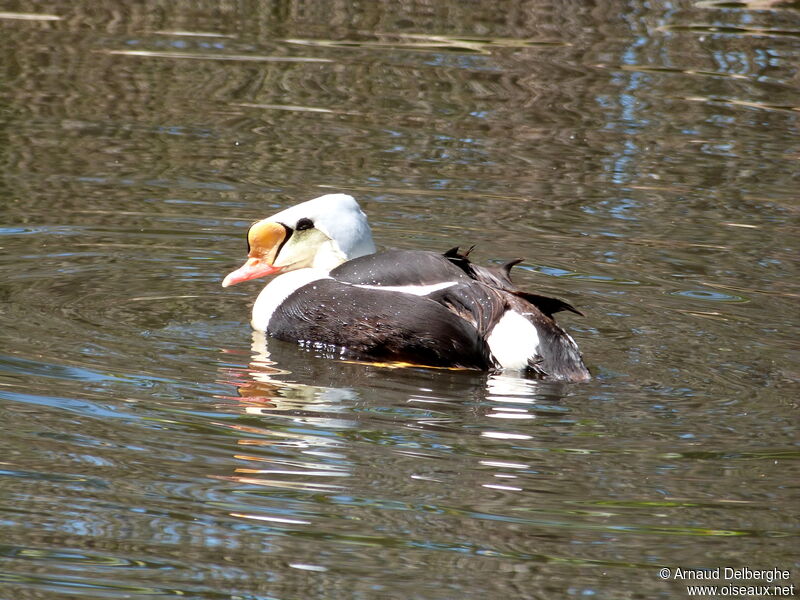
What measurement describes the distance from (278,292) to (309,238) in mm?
423

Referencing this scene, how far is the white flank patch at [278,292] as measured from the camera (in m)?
6.36

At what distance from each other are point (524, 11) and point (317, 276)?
7.16 meters

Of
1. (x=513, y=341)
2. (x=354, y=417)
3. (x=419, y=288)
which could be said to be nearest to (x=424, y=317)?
(x=419, y=288)

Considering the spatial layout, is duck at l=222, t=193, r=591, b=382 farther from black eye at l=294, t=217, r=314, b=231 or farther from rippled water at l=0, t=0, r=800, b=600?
black eye at l=294, t=217, r=314, b=231

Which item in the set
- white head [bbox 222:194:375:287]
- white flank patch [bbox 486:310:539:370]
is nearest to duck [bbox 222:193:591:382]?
white flank patch [bbox 486:310:539:370]

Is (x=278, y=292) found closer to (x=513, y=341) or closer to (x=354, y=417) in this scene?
(x=513, y=341)

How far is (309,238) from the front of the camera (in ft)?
22.1

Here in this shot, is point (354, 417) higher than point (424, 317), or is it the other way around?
point (424, 317)

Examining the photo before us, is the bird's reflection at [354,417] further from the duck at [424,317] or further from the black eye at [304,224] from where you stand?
the black eye at [304,224]

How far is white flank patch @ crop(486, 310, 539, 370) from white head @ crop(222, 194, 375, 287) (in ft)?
3.63

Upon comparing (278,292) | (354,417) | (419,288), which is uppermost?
(419,288)

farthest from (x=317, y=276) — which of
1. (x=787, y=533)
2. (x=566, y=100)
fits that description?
(x=566, y=100)

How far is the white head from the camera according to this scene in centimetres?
669

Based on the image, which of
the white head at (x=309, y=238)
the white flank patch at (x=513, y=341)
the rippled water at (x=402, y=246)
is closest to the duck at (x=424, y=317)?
the white flank patch at (x=513, y=341)
